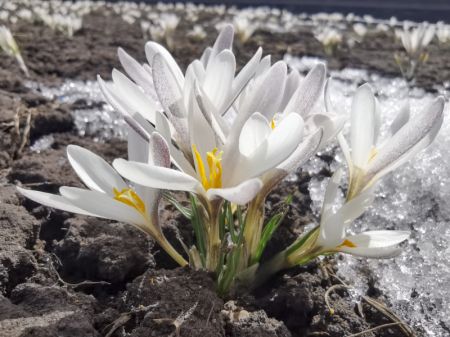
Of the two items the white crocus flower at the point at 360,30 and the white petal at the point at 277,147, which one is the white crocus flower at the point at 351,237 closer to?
the white petal at the point at 277,147

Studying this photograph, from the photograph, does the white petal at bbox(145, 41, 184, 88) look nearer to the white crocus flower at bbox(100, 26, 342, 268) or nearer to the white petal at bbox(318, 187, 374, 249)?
the white crocus flower at bbox(100, 26, 342, 268)

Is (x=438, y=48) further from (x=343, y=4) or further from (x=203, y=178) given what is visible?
(x=343, y=4)

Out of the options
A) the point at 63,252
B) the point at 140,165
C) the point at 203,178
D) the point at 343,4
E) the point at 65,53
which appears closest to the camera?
the point at 140,165

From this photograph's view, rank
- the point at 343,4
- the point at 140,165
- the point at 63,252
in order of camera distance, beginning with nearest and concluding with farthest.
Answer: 1. the point at 140,165
2. the point at 63,252
3. the point at 343,4

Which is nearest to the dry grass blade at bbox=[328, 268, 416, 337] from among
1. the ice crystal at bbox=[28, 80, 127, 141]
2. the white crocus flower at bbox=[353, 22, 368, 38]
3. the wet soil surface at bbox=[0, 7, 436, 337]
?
the wet soil surface at bbox=[0, 7, 436, 337]

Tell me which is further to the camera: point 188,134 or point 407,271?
point 407,271

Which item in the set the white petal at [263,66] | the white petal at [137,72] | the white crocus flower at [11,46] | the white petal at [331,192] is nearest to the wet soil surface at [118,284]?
the white petal at [331,192]

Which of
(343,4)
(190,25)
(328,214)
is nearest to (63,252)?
(328,214)

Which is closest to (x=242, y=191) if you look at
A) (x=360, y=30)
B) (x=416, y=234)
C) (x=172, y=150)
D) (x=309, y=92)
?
(x=172, y=150)
